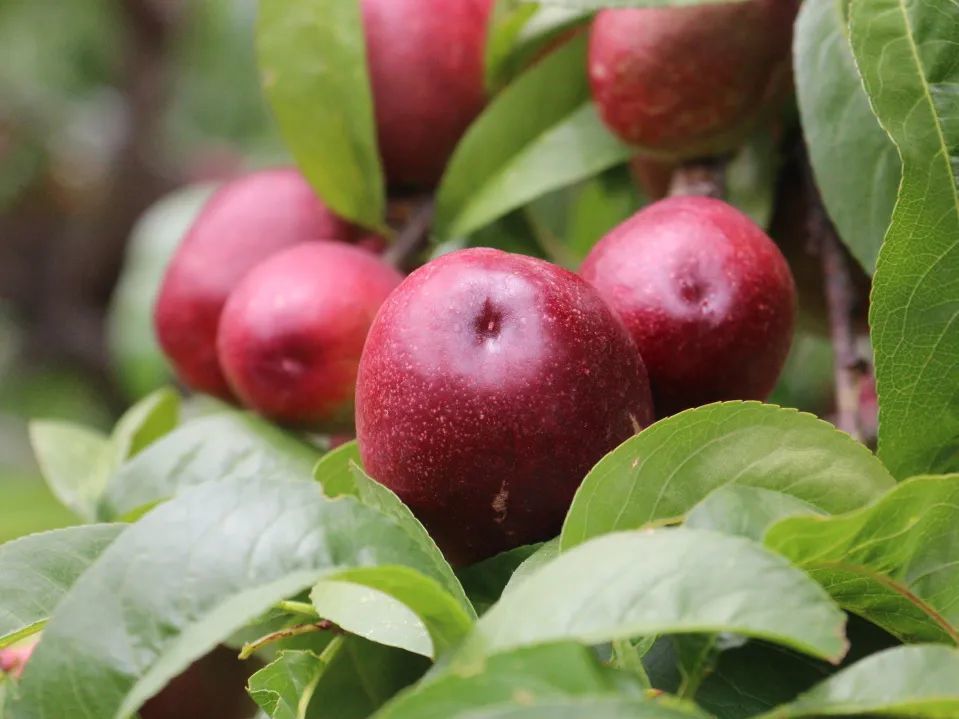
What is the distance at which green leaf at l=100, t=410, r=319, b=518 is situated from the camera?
0.57 meters

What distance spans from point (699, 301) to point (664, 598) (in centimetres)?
18

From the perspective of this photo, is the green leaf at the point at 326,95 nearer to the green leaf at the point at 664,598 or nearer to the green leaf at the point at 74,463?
the green leaf at the point at 74,463

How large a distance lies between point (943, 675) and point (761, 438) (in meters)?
0.11

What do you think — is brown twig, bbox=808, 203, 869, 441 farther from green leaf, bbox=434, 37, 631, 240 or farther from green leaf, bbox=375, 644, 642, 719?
green leaf, bbox=375, 644, 642, 719

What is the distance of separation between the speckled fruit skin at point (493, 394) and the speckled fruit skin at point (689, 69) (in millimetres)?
189

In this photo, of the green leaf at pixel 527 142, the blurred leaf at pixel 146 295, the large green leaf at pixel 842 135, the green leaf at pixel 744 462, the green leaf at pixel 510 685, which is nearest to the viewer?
the green leaf at pixel 510 685

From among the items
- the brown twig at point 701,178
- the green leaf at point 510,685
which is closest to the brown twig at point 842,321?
the brown twig at point 701,178

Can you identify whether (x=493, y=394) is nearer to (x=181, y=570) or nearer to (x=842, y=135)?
(x=181, y=570)

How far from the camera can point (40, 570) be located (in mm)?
399

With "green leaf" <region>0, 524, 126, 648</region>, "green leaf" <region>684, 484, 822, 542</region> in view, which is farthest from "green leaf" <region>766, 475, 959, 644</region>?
"green leaf" <region>0, 524, 126, 648</region>

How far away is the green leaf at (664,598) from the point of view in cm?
27

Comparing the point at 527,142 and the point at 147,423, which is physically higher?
the point at 527,142

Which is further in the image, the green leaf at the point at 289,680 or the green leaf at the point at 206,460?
the green leaf at the point at 206,460

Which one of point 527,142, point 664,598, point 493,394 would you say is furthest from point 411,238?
point 664,598
